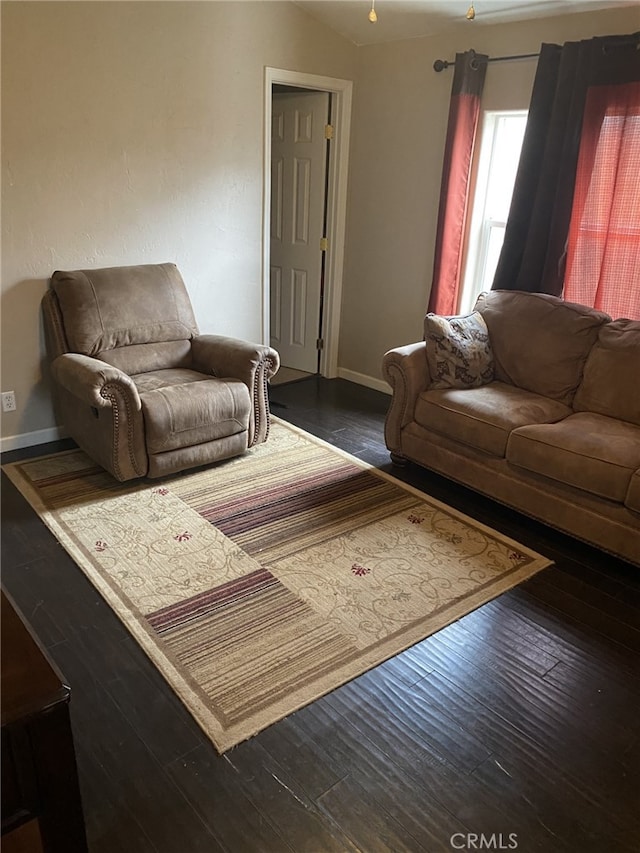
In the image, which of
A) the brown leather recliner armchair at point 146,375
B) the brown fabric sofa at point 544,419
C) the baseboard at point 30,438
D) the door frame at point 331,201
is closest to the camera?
the brown fabric sofa at point 544,419

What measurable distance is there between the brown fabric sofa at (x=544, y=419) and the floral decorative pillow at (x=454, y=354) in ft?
0.19

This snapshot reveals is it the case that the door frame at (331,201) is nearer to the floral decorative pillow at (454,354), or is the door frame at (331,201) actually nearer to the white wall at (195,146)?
the white wall at (195,146)

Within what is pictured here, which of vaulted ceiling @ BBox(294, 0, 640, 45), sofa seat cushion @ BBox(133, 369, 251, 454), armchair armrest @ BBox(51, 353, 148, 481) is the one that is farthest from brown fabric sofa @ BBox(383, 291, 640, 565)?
vaulted ceiling @ BBox(294, 0, 640, 45)

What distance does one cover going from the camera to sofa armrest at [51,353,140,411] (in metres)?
2.96

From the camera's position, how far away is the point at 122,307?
349 centimetres

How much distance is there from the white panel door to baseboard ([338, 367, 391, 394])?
0.75 ft

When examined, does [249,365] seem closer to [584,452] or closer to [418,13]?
[584,452]

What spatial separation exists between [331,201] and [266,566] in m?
3.03

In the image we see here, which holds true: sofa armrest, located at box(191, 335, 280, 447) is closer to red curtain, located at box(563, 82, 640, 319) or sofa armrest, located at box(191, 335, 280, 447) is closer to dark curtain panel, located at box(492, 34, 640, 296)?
dark curtain panel, located at box(492, 34, 640, 296)

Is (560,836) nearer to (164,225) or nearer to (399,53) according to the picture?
(164,225)

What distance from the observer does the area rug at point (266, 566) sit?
2.08 meters

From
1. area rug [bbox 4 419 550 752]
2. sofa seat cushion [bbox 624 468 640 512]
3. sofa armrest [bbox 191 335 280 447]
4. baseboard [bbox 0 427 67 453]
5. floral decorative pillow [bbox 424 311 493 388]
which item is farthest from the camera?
baseboard [bbox 0 427 67 453]

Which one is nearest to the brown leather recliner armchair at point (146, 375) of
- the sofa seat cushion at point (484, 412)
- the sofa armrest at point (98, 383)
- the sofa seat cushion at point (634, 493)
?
the sofa armrest at point (98, 383)

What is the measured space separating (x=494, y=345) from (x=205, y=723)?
244cm
